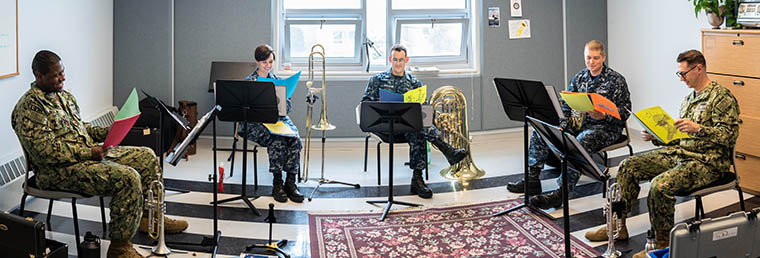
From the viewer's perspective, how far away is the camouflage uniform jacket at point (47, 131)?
13.9ft

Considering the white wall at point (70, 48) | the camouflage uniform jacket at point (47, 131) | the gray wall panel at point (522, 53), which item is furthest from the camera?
the gray wall panel at point (522, 53)

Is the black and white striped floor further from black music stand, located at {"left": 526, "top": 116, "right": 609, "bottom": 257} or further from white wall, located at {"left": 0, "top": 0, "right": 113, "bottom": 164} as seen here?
white wall, located at {"left": 0, "top": 0, "right": 113, "bottom": 164}

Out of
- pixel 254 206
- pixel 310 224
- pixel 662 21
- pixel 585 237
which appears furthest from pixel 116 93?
pixel 662 21

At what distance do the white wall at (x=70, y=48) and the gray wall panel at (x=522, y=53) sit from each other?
3.97 meters

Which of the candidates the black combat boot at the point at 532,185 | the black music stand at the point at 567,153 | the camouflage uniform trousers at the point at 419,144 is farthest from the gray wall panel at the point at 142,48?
the black music stand at the point at 567,153

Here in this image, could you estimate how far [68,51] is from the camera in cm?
651

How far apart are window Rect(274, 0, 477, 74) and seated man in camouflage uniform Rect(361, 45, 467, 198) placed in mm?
1813

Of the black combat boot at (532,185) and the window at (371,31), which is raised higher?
the window at (371,31)

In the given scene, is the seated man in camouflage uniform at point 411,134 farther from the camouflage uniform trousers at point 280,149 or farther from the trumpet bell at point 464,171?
the camouflage uniform trousers at point 280,149

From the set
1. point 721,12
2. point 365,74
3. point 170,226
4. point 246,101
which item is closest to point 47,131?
point 170,226

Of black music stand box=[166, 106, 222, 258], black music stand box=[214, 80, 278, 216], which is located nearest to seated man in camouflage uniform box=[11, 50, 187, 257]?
black music stand box=[166, 106, 222, 258]

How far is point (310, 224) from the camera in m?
5.32

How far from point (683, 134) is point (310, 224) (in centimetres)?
253

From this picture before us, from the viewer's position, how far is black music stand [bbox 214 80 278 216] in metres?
5.21
